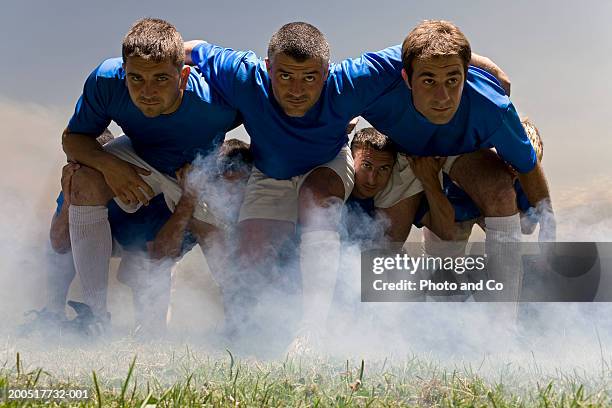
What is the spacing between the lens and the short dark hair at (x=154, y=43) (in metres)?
3.54

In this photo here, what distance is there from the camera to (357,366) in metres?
2.84

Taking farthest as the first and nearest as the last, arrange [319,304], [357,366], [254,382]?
[319,304]
[357,366]
[254,382]

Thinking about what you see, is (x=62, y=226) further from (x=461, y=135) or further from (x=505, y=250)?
(x=505, y=250)

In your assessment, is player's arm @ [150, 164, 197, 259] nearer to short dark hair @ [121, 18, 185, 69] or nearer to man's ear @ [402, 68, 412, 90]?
short dark hair @ [121, 18, 185, 69]

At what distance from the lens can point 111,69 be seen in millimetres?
3727

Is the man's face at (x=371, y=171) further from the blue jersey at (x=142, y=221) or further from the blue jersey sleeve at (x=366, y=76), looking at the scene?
the blue jersey at (x=142, y=221)

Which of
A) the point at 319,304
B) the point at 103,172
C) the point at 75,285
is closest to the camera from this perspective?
the point at 319,304

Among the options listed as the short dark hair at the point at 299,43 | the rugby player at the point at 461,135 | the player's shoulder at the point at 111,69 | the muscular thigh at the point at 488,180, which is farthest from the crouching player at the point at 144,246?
the muscular thigh at the point at 488,180

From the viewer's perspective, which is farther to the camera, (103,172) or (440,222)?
(440,222)

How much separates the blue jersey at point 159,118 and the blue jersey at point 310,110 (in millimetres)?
97

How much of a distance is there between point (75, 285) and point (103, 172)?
36.2 inches

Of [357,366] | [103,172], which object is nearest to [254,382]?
[357,366]

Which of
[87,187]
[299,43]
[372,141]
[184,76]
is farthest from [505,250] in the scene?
[87,187]

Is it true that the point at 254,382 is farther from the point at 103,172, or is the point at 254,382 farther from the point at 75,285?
the point at 75,285
